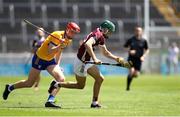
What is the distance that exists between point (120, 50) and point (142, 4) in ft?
18.5

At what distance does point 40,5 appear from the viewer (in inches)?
2071

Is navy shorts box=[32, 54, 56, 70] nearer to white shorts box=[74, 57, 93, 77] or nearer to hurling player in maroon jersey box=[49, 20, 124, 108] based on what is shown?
hurling player in maroon jersey box=[49, 20, 124, 108]

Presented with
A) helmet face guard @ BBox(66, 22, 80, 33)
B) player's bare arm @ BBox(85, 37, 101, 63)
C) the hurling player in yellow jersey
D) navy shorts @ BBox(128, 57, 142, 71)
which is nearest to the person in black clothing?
navy shorts @ BBox(128, 57, 142, 71)

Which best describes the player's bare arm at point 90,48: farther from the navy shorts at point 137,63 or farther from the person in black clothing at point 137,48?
the navy shorts at point 137,63

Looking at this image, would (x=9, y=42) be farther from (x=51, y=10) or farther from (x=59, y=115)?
(x=59, y=115)

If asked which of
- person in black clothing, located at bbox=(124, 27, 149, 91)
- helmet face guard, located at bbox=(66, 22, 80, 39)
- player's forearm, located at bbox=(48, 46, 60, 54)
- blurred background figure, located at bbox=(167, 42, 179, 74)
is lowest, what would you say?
blurred background figure, located at bbox=(167, 42, 179, 74)

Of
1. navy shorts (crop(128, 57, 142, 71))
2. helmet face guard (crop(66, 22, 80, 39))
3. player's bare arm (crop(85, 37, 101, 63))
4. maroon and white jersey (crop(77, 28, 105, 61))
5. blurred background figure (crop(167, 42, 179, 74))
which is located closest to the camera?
player's bare arm (crop(85, 37, 101, 63))

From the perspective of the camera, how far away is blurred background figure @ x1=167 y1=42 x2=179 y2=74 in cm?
5056

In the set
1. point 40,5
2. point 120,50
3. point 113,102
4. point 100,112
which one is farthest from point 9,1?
point 100,112

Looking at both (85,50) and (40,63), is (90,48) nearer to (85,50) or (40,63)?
(85,50)

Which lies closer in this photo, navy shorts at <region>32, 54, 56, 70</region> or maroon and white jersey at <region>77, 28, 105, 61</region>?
maroon and white jersey at <region>77, 28, 105, 61</region>

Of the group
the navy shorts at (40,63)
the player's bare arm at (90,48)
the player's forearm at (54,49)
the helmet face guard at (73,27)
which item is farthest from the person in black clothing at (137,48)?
the player's bare arm at (90,48)

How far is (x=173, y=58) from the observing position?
51.0 m

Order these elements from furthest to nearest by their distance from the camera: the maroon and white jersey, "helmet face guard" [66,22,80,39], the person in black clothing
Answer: the person in black clothing → "helmet face guard" [66,22,80,39] → the maroon and white jersey
